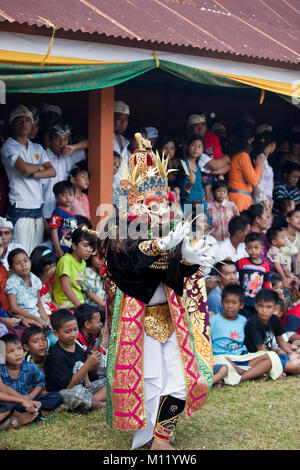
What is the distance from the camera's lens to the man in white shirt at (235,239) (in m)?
7.96

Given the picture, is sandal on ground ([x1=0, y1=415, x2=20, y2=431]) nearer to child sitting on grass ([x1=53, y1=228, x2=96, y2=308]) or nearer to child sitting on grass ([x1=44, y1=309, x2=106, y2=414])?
child sitting on grass ([x1=44, y1=309, x2=106, y2=414])

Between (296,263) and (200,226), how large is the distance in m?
1.76

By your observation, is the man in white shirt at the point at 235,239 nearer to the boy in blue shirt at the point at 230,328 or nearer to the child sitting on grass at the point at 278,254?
the child sitting on grass at the point at 278,254

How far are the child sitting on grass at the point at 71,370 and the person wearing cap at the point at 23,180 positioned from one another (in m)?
1.44

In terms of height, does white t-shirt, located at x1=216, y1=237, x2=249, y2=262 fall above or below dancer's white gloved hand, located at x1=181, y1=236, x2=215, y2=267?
above

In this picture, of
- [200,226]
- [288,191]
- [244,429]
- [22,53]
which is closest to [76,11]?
[22,53]

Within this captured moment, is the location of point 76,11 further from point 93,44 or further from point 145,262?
point 145,262

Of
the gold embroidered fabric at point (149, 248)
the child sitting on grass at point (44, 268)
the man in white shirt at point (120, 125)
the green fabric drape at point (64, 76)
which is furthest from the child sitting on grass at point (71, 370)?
the man in white shirt at point (120, 125)

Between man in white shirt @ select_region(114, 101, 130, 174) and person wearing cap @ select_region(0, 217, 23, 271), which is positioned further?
man in white shirt @ select_region(114, 101, 130, 174)

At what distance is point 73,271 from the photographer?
676 centimetres

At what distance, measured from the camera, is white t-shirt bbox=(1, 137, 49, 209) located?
6891mm

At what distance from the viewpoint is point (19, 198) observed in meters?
6.96

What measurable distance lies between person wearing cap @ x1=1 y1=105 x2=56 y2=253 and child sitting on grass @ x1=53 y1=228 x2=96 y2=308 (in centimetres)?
44

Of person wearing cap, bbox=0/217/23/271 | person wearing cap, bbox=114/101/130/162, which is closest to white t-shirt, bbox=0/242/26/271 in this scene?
person wearing cap, bbox=0/217/23/271
